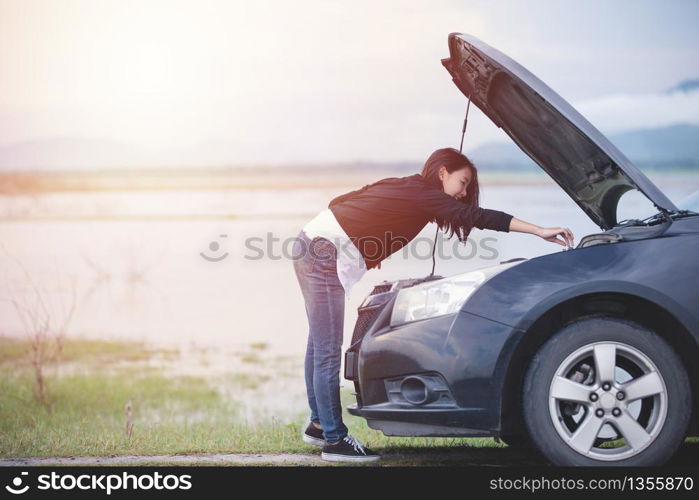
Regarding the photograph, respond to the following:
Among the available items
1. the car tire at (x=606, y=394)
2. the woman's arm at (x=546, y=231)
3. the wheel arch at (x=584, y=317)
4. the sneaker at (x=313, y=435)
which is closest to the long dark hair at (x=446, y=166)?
the woman's arm at (x=546, y=231)

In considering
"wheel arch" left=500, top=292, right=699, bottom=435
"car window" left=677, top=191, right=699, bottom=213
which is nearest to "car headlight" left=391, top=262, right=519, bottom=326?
"wheel arch" left=500, top=292, right=699, bottom=435

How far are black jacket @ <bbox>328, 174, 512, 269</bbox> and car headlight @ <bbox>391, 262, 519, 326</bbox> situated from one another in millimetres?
425

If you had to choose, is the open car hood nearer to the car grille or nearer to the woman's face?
the woman's face

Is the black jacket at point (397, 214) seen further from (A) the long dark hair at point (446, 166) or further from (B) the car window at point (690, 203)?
(B) the car window at point (690, 203)

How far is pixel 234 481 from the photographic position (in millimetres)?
3787

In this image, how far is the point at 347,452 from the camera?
4230mm

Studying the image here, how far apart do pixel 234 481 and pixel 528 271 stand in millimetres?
1546

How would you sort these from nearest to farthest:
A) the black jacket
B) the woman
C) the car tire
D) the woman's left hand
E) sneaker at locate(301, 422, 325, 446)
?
the car tire, the woman's left hand, the black jacket, the woman, sneaker at locate(301, 422, 325, 446)

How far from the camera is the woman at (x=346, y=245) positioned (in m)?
4.18

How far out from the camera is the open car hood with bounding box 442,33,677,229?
368cm

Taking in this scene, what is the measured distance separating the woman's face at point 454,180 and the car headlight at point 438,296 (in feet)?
2.14

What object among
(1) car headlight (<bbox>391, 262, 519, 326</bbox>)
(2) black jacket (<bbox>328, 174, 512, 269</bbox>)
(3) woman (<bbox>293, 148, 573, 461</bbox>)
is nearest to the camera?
(1) car headlight (<bbox>391, 262, 519, 326</bbox>)

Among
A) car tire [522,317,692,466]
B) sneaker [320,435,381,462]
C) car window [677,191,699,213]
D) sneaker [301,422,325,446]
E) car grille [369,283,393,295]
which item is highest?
car window [677,191,699,213]

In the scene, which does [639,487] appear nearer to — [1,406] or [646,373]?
[646,373]
